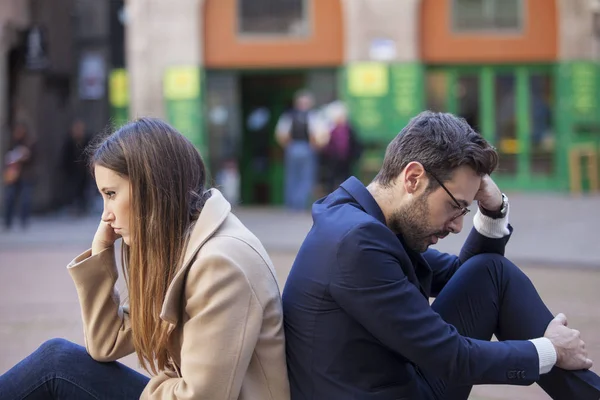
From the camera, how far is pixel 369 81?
18062mm

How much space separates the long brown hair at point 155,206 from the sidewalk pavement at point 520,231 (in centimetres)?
574

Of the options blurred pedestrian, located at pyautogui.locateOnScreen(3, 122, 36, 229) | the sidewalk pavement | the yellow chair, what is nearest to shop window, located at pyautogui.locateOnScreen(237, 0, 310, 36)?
the sidewalk pavement

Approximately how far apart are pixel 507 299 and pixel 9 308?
580 centimetres

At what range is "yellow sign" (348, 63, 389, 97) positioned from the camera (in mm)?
18031

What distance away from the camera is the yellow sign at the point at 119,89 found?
19469 mm

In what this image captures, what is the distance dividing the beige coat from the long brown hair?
7 centimetres

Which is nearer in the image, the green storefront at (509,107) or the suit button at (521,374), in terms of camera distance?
the suit button at (521,374)

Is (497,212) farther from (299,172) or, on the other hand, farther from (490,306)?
(299,172)

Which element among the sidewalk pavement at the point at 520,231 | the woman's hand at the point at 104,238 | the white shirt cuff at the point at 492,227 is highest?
the woman's hand at the point at 104,238

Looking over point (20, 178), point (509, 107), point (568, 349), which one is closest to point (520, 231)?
point (509, 107)

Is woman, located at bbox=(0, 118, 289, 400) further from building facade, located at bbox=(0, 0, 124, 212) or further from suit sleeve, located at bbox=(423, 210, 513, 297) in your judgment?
building facade, located at bbox=(0, 0, 124, 212)

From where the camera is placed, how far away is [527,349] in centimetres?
280

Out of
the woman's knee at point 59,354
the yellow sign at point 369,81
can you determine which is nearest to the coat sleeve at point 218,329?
the woman's knee at point 59,354

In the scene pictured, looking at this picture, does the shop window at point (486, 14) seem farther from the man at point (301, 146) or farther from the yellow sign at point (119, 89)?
the yellow sign at point (119, 89)
